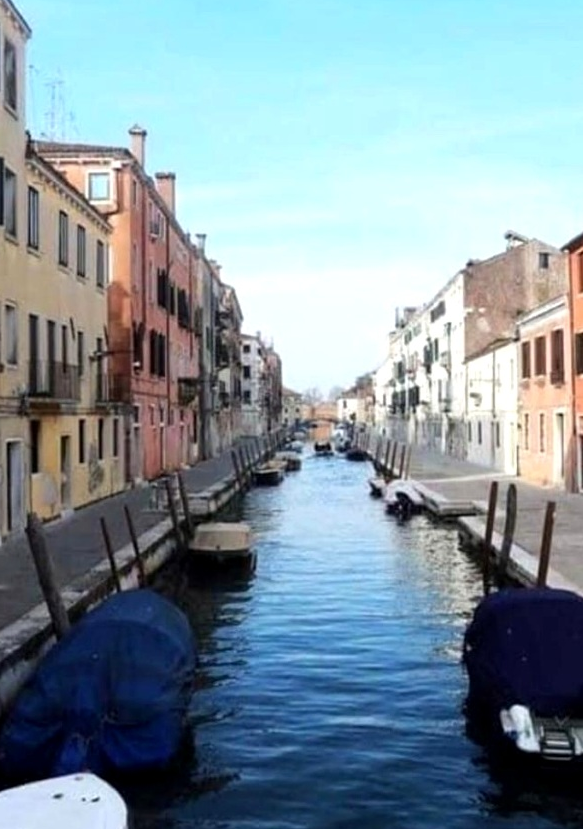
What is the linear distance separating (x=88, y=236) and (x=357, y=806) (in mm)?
23851

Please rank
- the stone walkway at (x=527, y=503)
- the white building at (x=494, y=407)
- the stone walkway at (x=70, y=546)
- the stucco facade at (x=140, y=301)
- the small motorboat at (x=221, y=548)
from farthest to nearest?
the white building at (x=494, y=407)
the stucco facade at (x=140, y=301)
the small motorboat at (x=221, y=548)
the stone walkway at (x=527, y=503)
the stone walkway at (x=70, y=546)

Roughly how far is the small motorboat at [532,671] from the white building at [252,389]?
88.0 meters

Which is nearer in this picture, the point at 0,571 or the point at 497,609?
the point at 497,609

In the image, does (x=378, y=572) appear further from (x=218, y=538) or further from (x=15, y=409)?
(x=15, y=409)

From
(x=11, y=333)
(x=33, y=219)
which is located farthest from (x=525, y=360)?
(x=11, y=333)

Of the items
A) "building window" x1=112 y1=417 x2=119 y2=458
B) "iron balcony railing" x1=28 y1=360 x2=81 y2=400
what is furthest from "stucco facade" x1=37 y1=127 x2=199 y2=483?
"iron balcony railing" x1=28 y1=360 x2=81 y2=400

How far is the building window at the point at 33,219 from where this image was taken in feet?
80.2

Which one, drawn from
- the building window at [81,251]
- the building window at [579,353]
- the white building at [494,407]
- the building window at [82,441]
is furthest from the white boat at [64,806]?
the white building at [494,407]

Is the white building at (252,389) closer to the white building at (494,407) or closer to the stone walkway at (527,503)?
the white building at (494,407)

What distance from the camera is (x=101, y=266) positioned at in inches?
1300

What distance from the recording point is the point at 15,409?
2261 cm

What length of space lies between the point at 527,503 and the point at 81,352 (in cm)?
1324

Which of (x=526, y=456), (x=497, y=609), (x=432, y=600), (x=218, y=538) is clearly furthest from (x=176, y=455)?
(x=497, y=609)

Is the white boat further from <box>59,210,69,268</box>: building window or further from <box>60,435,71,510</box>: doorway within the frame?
<box>59,210,69,268</box>: building window
